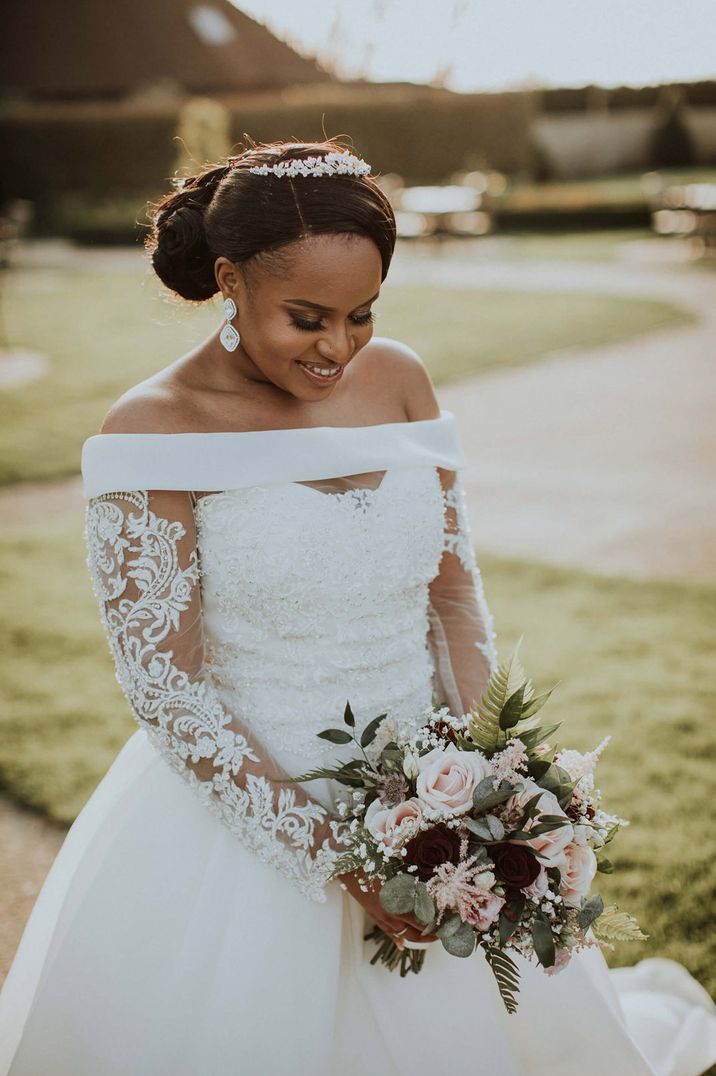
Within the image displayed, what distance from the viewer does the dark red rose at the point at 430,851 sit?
194cm

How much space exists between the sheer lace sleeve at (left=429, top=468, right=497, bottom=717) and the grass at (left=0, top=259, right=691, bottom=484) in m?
6.59

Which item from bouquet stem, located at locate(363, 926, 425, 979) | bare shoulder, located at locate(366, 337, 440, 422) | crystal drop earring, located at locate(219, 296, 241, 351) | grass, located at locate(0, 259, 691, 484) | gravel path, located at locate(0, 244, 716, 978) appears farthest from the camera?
grass, located at locate(0, 259, 691, 484)

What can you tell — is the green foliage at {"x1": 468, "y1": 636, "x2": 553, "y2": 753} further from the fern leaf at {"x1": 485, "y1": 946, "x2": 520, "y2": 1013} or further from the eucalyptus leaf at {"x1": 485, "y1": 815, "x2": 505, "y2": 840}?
the fern leaf at {"x1": 485, "y1": 946, "x2": 520, "y2": 1013}

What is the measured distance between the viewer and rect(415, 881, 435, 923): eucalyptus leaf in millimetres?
1908

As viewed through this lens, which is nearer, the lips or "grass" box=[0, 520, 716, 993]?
the lips

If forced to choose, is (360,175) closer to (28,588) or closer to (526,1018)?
(526,1018)

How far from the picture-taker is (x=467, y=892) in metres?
1.90

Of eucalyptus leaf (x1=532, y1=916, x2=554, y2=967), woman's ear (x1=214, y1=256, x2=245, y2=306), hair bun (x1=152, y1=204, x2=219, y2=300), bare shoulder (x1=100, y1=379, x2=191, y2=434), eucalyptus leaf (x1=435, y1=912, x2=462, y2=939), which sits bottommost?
eucalyptus leaf (x1=532, y1=916, x2=554, y2=967)

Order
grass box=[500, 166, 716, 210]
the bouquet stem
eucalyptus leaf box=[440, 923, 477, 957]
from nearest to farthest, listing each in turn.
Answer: eucalyptus leaf box=[440, 923, 477, 957] < the bouquet stem < grass box=[500, 166, 716, 210]

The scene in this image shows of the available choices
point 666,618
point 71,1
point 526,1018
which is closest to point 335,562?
point 526,1018

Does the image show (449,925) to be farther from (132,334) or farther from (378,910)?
(132,334)

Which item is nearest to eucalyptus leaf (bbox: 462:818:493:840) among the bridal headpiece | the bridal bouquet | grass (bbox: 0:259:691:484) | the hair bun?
the bridal bouquet

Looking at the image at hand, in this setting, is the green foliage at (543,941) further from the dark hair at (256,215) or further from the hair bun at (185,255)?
the hair bun at (185,255)

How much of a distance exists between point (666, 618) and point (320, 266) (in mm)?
4540
